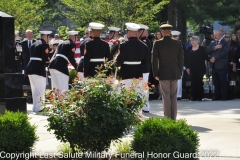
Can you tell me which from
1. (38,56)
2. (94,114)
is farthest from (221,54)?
(94,114)

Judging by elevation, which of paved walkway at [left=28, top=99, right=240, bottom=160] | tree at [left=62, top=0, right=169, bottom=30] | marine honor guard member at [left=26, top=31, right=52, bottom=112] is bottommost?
paved walkway at [left=28, top=99, right=240, bottom=160]

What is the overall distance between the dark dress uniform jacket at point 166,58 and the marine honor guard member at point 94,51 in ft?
5.88

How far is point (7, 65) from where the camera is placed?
1155 centimetres

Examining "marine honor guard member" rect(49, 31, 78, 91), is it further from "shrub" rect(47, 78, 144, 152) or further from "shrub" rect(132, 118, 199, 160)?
"shrub" rect(132, 118, 199, 160)

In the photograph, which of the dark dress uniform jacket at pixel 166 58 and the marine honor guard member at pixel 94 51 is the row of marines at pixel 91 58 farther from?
the dark dress uniform jacket at pixel 166 58

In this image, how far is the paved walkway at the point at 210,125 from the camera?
958 centimetres

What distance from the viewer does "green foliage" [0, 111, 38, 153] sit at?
8.19 metres

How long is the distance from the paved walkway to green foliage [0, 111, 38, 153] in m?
0.92

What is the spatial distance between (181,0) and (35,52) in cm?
1403

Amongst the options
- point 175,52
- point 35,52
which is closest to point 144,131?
point 175,52

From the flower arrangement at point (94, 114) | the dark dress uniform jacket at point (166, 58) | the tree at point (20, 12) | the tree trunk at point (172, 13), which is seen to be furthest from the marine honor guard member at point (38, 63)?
the tree trunk at point (172, 13)

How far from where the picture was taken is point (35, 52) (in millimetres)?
15531

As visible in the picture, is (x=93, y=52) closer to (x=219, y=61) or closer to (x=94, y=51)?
(x=94, y=51)

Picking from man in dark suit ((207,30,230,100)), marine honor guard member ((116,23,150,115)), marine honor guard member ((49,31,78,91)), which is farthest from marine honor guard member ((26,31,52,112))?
man in dark suit ((207,30,230,100))
